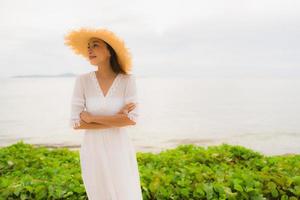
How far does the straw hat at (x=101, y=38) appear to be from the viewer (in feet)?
12.7

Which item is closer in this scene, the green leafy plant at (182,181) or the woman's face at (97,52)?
the woman's face at (97,52)

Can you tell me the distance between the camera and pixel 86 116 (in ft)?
12.6

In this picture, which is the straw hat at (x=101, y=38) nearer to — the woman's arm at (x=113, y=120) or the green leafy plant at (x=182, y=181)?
the woman's arm at (x=113, y=120)

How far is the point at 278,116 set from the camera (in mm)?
23312

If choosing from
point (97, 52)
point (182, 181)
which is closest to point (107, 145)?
point (97, 52)

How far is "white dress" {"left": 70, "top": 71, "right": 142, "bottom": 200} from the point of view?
12.8 feet

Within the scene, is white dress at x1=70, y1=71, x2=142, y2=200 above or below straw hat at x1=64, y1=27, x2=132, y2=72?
below

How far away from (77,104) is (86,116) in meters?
0.17

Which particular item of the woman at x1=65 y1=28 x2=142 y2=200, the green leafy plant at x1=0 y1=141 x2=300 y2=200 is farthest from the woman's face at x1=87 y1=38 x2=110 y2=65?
the green leafy plant at x1=0 y1=141 x2=300 y2=200

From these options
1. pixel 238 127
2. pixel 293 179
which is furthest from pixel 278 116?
pixel 293 179

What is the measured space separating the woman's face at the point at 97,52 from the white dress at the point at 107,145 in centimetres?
15

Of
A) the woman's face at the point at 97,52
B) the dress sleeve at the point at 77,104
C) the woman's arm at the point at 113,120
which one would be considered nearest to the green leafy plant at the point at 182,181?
the dress sleeve at the point at 77,104

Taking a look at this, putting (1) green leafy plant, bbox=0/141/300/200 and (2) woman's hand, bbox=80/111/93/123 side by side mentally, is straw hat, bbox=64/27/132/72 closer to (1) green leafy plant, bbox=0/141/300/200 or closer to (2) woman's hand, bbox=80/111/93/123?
(2) woman's hand, bbox=80/111/93/123

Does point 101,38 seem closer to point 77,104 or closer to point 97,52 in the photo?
point 97,52
